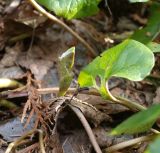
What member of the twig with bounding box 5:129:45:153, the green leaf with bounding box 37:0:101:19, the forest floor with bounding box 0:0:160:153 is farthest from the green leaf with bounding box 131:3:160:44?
the twig with bounding box 5:129:45:153

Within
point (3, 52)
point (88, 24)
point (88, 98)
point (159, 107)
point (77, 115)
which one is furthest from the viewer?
point (88, 24)

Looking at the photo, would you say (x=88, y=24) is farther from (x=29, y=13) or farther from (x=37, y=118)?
(x=37, y=118)

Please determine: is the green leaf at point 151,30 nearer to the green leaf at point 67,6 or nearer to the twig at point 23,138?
the green leaf at point 67,6

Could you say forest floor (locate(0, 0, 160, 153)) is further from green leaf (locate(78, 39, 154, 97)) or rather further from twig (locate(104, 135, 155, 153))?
green leaf (locate(78, 39, 154, 97))

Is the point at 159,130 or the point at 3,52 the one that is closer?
→ the point at 159,130

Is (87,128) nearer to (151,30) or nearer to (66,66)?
(66,66)

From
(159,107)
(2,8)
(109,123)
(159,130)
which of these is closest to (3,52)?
(2,8)

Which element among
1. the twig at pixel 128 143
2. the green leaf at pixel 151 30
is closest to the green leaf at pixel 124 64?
the twig at pixel 128 143
